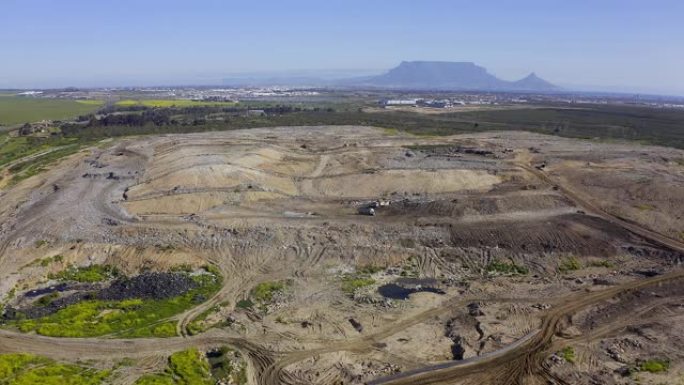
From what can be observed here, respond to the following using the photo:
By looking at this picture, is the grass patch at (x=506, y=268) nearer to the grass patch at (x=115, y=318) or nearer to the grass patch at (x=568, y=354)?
the grass patch at (x=568, y=354)

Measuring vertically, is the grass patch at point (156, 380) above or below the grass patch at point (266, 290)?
below

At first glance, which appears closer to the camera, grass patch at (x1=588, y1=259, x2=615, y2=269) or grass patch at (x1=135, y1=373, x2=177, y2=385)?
grass patch at (x1=135, y1=373, x2=177, y2=385)

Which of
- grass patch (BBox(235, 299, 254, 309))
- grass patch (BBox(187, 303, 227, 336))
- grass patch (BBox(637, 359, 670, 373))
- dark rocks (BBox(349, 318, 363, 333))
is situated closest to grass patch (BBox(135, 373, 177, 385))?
grass patch (BBox(187, 303, 227, 336))

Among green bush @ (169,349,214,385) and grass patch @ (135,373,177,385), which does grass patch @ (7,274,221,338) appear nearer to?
green bush @ (169,349,214,385)

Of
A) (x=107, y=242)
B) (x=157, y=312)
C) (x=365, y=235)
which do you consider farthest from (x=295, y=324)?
(x=107, y=242)

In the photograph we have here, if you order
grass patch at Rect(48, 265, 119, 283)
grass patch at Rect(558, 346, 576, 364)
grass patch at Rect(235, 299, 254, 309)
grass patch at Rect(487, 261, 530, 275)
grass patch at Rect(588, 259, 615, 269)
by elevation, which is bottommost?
grass patch at Rect(558, 346, 576, 364)

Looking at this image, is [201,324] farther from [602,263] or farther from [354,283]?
[602,263]

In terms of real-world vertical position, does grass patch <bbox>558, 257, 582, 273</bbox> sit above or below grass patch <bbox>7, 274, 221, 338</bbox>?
above

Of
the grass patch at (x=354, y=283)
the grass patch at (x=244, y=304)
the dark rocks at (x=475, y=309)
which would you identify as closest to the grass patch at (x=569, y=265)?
the dark rocks at (x=475, y=309)
